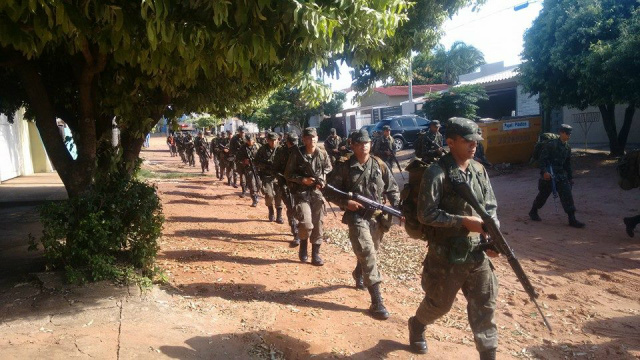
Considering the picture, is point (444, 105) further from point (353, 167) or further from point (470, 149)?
point (470, 149)

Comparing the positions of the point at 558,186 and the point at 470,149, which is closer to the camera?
the point at 470,149

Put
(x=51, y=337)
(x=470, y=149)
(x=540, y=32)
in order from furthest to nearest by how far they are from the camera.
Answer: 1. (x=540, y=32)
2. (x=51, y=337)
3. (x=470, y=149)

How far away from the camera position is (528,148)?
15891 mm

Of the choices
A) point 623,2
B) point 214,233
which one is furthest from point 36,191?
point 623,2

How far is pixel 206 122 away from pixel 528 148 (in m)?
37.1

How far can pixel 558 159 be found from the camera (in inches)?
328

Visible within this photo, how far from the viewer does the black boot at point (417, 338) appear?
3.90 meters

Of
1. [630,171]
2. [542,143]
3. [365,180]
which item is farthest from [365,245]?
[542,143]

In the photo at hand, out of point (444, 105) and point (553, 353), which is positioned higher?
point (444, 105)

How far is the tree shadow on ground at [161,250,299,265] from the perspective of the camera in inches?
259

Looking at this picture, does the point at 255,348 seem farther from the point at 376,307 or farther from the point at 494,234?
the point at 494,234

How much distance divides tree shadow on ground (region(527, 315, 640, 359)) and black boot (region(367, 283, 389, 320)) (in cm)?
126

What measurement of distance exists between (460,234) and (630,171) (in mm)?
4888

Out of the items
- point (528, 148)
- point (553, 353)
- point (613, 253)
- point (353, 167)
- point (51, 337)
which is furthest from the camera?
point (528, 148)
